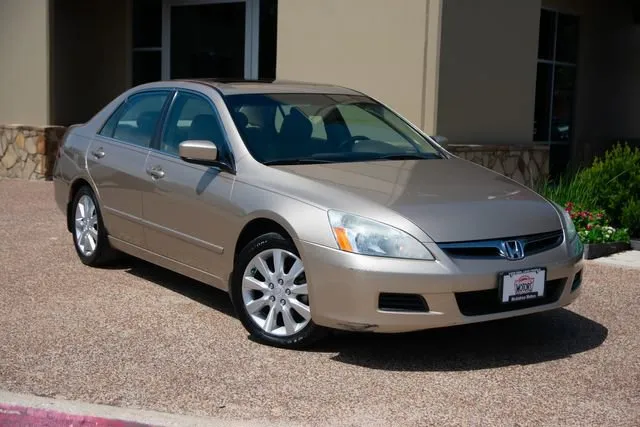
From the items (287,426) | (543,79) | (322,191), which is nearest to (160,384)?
(287,426)

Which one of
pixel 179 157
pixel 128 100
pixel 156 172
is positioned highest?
pixel 128 100

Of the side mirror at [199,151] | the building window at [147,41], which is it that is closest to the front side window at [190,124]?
the side mirror at [199,151]

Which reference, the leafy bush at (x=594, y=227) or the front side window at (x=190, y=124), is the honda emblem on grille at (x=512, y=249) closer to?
the front side window at (x=190, y=124)

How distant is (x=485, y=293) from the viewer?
5.23 meters

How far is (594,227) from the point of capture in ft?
29.7

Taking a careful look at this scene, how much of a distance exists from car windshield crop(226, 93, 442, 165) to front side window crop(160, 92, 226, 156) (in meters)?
0.18

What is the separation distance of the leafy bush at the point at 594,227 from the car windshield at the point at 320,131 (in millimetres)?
2771

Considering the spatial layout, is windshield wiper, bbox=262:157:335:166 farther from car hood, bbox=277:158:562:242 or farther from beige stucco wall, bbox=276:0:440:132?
beige stucco wall, bbox=276:0:440:132

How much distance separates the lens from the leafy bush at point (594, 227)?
29.3ft

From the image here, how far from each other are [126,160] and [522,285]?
333cm

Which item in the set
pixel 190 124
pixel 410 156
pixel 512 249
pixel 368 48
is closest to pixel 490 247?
pixel 512 249

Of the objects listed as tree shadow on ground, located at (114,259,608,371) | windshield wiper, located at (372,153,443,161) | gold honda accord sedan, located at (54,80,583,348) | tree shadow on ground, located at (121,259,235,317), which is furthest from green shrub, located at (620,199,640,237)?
tree shadow on ground, located at (121,259,235,317)

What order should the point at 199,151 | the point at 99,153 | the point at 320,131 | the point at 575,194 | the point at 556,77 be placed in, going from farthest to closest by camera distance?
1. the point at 556,77
2. the point at 575,194
3. the point at 99,153
4. the point at 320,131
5. the point at 199,151

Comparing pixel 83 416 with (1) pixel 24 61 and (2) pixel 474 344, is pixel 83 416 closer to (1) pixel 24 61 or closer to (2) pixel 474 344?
(2) pixel 474 344
